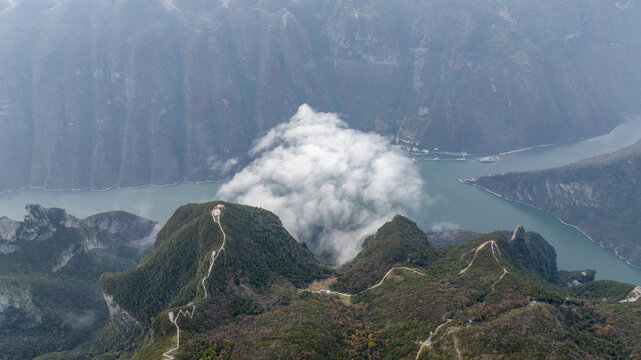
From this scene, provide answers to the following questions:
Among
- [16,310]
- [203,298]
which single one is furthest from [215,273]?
[16,310]

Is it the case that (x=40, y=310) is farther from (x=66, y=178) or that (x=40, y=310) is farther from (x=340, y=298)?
(x=66, y=178)

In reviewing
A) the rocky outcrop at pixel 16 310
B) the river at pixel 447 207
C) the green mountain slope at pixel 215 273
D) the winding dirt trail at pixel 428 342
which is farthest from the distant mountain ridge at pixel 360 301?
the river at pixel 447 207

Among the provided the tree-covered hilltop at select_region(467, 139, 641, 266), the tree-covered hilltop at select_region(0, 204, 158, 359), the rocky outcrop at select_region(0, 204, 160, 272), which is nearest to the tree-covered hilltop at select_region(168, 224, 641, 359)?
the tree-covered hilltop at select_region(0, 204, 158, 359)

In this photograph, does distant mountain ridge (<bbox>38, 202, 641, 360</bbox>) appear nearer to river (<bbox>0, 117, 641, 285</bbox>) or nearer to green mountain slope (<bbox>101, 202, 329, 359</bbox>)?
green mountain slope (<bbox>101, 202, 329, 359</bbox>)

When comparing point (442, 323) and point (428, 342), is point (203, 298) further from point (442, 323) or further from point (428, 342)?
point (442, 323)

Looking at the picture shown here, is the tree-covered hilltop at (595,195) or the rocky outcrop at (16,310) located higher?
the tree-covered hilltop at (595,195)

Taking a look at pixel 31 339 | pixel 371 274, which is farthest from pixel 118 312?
pixel 371 274

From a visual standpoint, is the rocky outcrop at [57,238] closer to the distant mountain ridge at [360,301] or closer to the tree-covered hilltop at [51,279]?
the tree-covered hilltop at [51,279]
